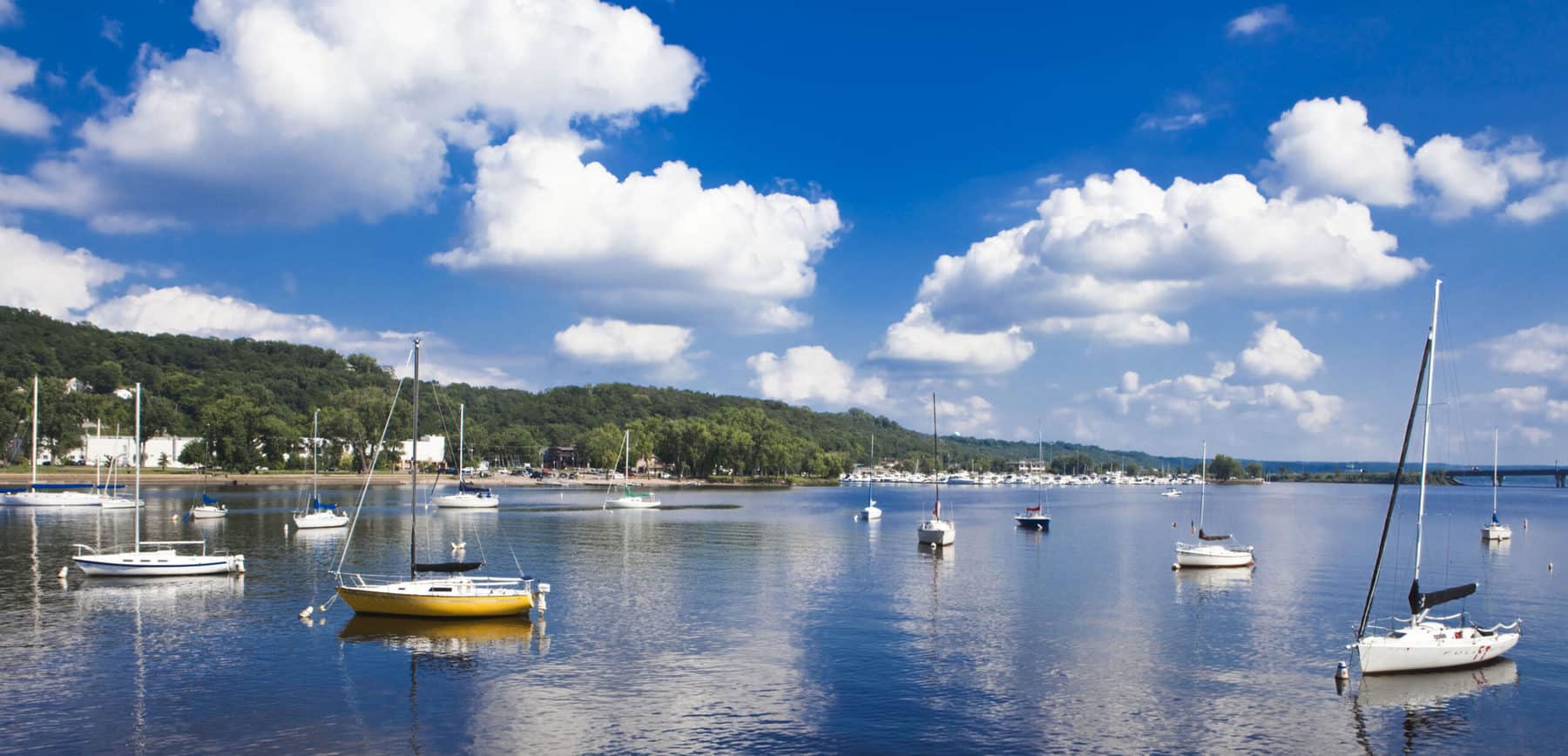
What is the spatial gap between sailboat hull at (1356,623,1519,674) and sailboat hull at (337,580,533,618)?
110 ft

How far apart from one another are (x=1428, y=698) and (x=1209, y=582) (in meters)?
29.0

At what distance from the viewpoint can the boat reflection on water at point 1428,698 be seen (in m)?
28.5

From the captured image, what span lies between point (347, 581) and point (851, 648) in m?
30.0

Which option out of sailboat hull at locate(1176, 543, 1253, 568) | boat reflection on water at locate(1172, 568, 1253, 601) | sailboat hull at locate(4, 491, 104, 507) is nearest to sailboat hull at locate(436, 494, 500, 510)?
sailboat hull at locate(4, 491, 104, 507)

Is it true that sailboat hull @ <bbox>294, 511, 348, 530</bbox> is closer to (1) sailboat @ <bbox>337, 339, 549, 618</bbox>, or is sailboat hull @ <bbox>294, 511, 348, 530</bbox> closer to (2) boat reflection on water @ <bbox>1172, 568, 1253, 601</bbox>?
(1) sailboat @ <bbox>337, 339, 549, 618</bbox>

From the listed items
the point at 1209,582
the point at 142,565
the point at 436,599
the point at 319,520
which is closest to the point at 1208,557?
the point at 1209,582

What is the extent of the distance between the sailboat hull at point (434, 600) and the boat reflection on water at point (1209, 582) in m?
36.5

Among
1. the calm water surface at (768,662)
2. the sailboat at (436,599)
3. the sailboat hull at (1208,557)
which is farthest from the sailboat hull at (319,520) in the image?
the sailboat hull at (1208,557)

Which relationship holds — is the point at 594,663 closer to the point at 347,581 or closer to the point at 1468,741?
the point at 347,581

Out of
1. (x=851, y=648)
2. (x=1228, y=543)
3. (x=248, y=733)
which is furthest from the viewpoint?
(x=1228, y=543)

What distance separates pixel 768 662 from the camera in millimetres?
35875

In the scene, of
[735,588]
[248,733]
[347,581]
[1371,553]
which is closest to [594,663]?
[248,733]

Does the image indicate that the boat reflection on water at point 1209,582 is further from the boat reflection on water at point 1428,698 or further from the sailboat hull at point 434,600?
the sailboat hull at point 434,600

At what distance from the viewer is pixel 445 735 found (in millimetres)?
26828
